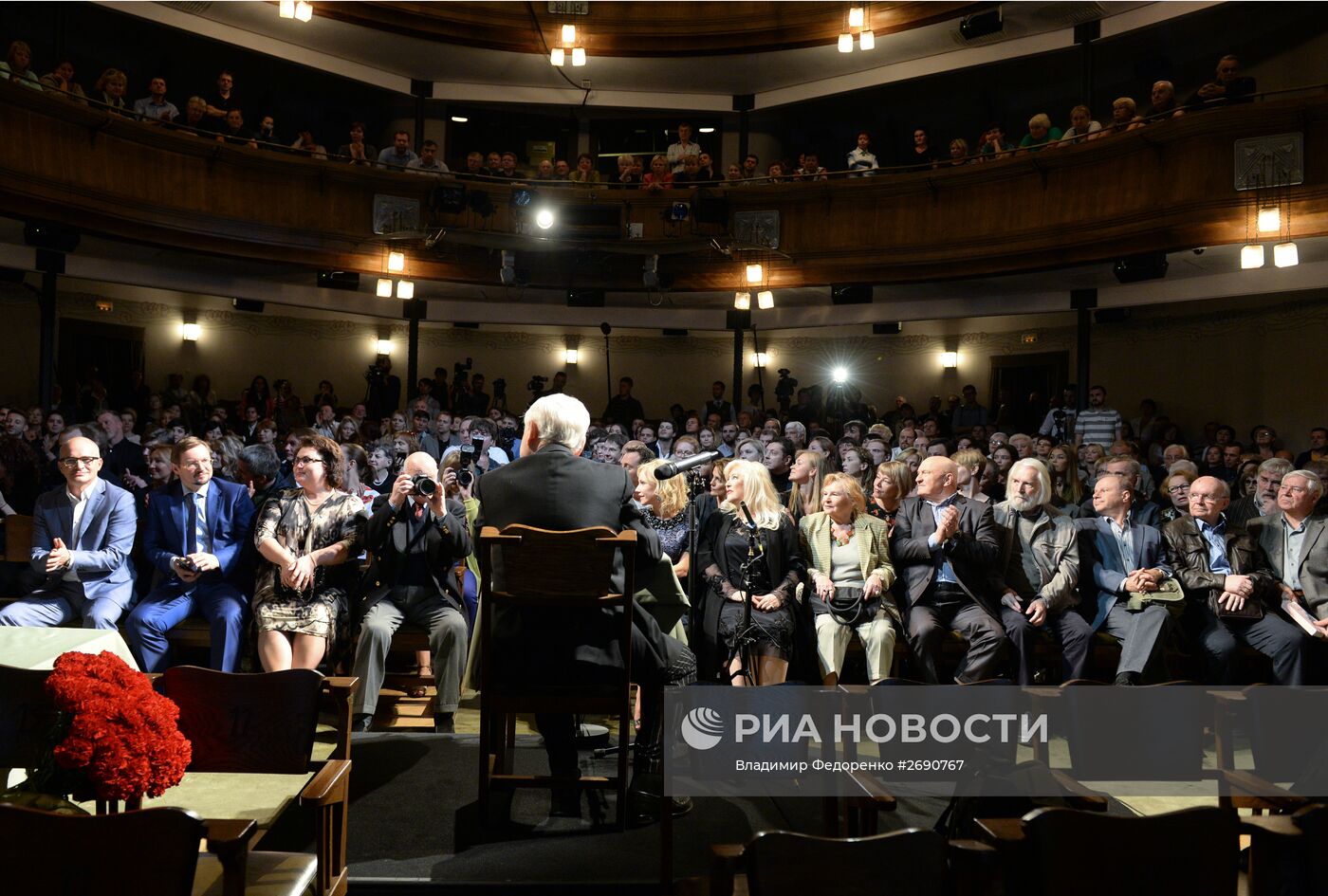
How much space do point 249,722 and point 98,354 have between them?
13245 mm

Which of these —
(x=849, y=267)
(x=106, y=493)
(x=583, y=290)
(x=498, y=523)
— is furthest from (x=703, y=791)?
(x=583, y=290)

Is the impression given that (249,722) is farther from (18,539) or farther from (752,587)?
(18,539)

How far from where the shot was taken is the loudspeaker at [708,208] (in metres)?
11.3

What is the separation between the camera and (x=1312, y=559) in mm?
4281

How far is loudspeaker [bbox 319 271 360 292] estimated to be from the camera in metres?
11.8

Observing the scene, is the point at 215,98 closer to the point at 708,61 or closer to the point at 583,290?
the point at 583,290

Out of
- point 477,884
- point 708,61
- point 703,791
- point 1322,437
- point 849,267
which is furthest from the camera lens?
point 708,61

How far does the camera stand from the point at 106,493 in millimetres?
4285

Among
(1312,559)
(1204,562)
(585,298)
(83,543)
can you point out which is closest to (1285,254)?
(1312,559)

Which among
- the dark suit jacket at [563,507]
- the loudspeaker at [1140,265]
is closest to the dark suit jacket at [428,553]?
the dark suit jacket at [563,507]

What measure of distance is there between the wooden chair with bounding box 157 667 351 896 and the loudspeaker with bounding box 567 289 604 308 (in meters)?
10.9

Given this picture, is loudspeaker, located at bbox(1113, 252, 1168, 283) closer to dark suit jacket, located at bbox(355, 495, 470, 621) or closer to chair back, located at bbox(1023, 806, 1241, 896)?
dark suit jacket, located at bbox(355, 495, 470, 621)

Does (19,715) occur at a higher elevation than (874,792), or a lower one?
higher

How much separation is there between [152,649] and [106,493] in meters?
0.76
